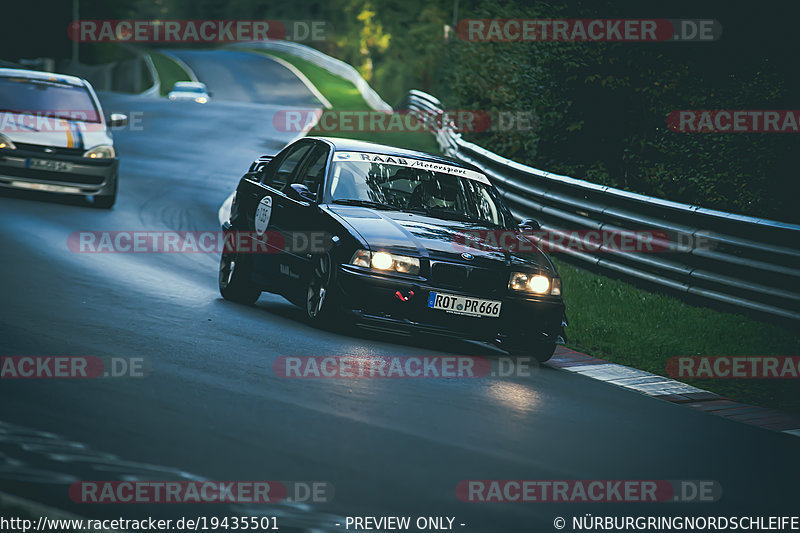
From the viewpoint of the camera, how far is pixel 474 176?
34.9 feet

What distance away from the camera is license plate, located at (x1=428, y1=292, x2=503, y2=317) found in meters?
8.82

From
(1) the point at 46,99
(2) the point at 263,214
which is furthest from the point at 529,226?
(1) the point at 46,99

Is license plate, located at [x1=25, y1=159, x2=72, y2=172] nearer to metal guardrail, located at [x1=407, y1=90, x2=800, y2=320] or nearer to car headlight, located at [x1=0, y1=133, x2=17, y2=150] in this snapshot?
car headlight, located at [x1=0, y1=133, x2=17, y2=150]

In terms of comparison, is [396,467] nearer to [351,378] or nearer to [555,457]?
[555,457]

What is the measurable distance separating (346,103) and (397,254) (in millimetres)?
53194

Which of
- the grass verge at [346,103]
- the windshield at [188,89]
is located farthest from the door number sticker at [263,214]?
the windshield at [188,89]

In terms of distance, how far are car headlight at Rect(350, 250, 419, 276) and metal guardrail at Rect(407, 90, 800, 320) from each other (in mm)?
3670

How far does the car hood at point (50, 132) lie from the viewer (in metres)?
17.1

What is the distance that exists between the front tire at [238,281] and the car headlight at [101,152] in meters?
6.84

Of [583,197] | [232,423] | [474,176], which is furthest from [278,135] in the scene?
[232,423]

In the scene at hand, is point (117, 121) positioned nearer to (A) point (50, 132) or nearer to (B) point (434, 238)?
(A) point (50, 132)

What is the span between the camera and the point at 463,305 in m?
8.88

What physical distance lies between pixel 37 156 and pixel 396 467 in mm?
12908

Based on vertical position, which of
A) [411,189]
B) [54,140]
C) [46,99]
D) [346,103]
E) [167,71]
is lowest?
[411,189]
